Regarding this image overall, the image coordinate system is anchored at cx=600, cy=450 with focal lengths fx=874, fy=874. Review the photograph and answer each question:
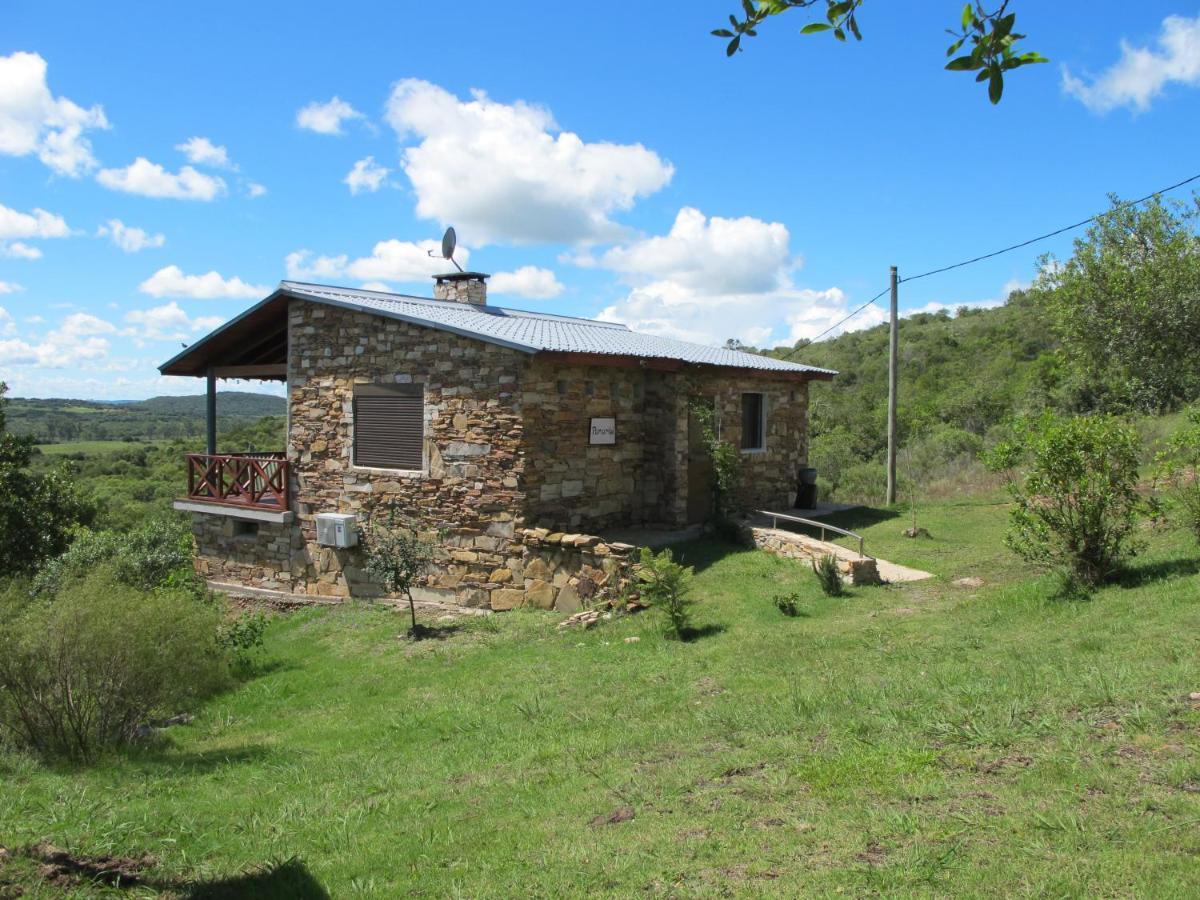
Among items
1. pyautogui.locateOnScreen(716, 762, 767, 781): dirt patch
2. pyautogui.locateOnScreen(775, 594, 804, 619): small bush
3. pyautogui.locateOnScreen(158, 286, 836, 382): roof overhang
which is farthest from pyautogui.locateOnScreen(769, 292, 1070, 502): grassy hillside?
pyautogui.locateOnScreen(716, 762, 767, 781): dirt patch

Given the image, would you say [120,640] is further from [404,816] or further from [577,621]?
[577,621]

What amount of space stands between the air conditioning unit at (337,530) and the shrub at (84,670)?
4.79m

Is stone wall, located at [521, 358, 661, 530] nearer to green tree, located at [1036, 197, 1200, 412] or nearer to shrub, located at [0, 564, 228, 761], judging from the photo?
shrub, located at [0, 564, 228, 761]

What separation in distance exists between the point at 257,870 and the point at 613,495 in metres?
9.18

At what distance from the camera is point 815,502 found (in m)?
16.9

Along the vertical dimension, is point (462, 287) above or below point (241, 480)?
above

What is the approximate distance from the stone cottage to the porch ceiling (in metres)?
0.04

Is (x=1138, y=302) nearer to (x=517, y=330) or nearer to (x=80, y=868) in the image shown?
(x=517, y=330)

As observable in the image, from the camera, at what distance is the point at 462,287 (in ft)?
56.2

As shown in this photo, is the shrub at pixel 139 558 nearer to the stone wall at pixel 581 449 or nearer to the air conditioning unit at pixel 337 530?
the air conditioning unit at pixel 337 530

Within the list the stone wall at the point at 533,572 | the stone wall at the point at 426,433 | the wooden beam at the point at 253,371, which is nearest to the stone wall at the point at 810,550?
the stone wall at the point at 533,572

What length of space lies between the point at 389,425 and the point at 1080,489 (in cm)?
915

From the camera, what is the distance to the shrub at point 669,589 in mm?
9273

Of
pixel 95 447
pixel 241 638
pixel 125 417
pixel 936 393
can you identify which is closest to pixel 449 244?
pixel 241 638
